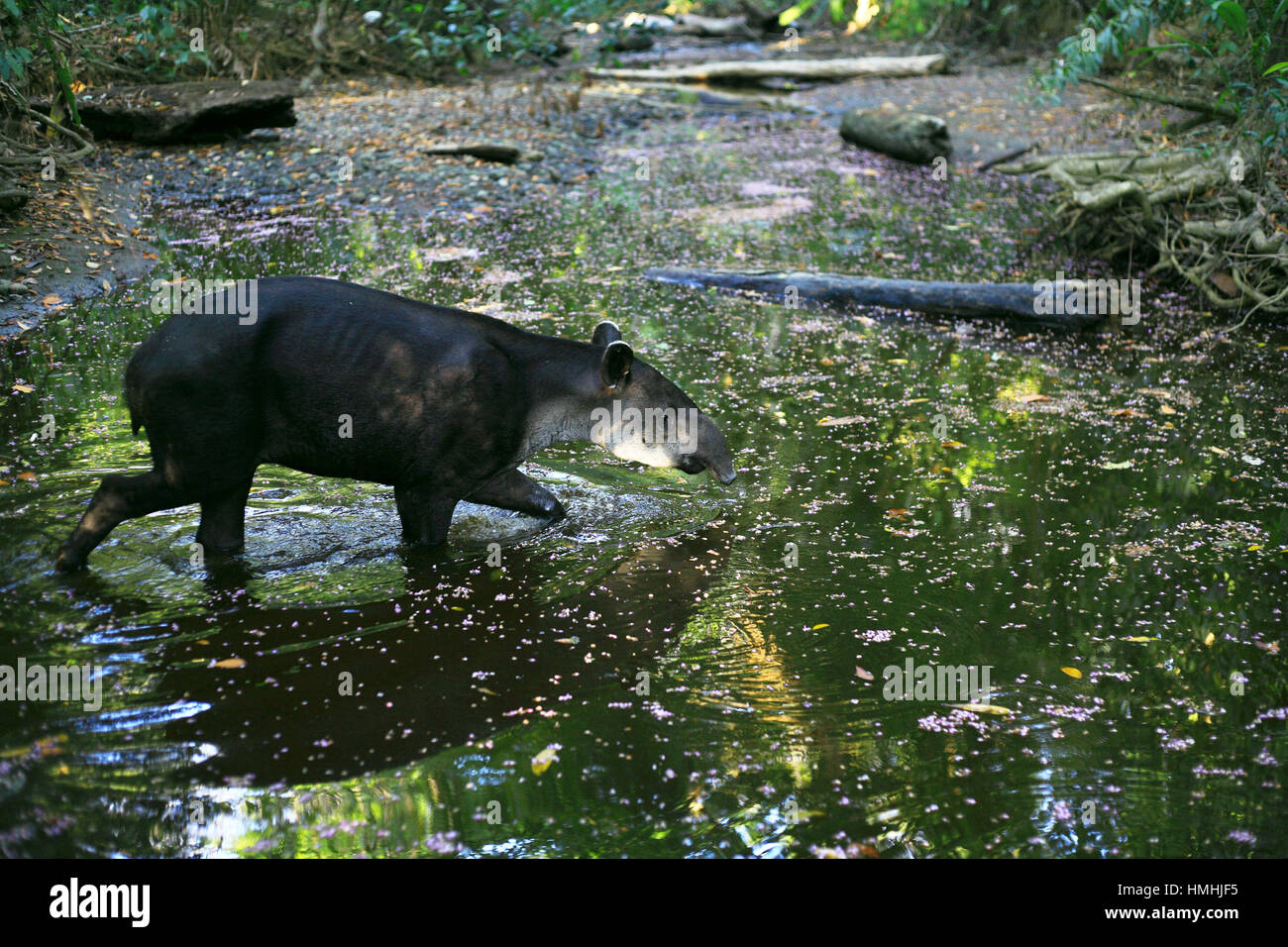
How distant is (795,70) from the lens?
2436 cm

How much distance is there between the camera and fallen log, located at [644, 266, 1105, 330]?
37.4ft

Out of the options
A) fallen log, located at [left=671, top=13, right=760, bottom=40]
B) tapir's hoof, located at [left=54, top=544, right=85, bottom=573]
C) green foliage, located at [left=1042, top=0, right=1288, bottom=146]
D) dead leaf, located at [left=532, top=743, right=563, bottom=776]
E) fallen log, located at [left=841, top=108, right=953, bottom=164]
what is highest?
fallen log, located at [left=671, top=13, right=760, bottom=40]

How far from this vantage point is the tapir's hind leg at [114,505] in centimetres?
585

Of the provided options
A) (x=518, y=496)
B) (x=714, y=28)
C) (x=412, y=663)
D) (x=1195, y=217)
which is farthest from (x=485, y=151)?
(x=714, y=28)

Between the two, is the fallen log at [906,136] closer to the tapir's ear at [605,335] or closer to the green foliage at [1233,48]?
the green foliage at [1233,48]

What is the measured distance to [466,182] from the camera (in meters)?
15.6

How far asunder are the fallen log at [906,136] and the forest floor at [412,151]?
0.41m

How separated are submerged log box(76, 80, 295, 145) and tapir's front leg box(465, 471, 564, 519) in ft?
35.5

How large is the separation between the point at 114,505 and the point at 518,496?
220cm

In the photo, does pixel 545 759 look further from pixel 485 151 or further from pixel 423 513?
pixel 485 151

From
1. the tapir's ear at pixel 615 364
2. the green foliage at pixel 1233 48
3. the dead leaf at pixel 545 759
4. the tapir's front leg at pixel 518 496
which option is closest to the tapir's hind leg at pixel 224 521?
the tapir's front leg at pixel 518 496

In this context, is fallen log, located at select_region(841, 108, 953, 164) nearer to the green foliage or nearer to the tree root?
the tree root

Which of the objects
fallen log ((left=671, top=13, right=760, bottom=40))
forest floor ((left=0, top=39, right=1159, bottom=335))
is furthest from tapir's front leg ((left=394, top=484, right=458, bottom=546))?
fallen log ((left=671, top=13, right=760, bottom=40))

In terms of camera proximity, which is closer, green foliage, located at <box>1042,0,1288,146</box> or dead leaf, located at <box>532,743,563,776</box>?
dead leaf, located at <box>532,743,563,776</box>
